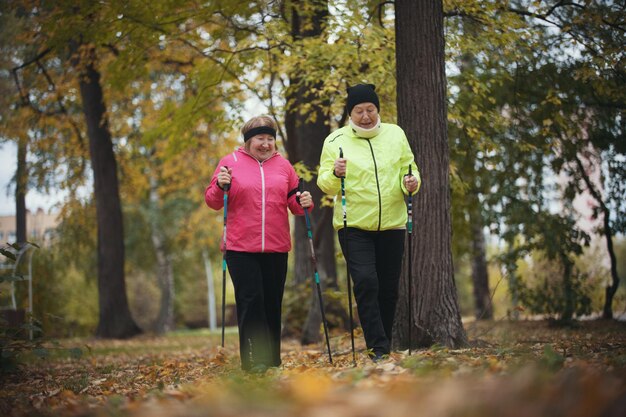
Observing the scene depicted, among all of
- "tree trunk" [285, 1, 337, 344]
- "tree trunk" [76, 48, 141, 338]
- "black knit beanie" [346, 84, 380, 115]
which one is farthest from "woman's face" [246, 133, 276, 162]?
"tree trunk" [76, 48, 141, 338]

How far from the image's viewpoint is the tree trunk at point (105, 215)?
13.6 m

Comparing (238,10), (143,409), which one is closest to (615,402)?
(143,409)

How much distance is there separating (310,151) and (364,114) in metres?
4.70

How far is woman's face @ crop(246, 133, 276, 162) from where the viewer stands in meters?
5.21

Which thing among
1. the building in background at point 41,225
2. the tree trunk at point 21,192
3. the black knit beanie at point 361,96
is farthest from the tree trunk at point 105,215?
the black knit beanie at point 361,96

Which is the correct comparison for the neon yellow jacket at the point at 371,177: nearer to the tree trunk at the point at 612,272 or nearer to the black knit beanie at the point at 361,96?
the black knit beanie at the point at 361,96

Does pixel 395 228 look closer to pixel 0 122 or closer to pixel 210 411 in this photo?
pixel 210 411

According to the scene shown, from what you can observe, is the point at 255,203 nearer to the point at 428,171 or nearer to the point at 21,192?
the point at 428,171

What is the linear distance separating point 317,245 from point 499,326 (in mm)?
3524

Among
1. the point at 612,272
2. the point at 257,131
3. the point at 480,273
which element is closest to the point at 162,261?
the point at 480,273

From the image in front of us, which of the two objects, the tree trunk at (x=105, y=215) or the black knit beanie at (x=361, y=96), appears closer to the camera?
the black knit beanie at (x=361, y=96)

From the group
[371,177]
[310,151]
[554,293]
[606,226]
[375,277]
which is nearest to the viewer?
[375,277]

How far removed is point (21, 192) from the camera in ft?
46.6

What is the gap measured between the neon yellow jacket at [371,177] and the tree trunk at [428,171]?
1.77ft
